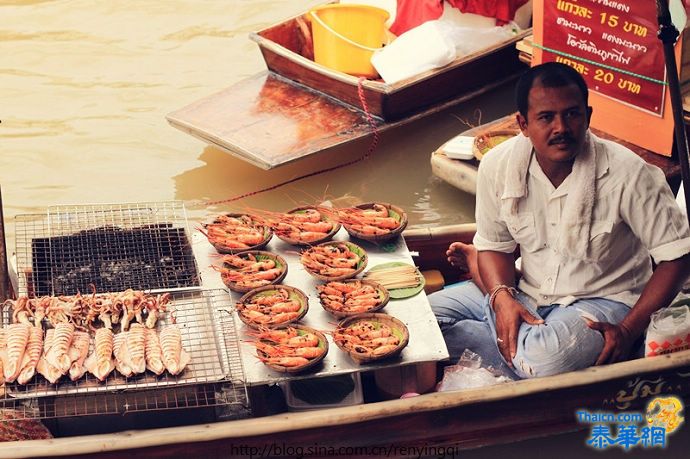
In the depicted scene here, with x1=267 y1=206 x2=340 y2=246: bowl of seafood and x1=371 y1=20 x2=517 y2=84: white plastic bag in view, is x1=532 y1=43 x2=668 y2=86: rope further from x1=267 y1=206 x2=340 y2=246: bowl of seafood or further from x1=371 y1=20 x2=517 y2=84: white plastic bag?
x1=267 y1=206 x2=340 y2=246: bowl of seafood

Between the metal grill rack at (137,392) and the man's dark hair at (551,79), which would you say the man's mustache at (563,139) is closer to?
the man's dark hair at (551,79)

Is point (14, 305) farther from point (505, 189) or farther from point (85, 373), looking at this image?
point (505, 189)

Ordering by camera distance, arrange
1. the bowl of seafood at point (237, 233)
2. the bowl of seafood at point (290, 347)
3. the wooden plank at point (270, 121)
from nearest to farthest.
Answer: the bowl of seafood at point (290, 347)
the bowl of seafood at point (237, 233)
the wooden plank at point (270, 121)

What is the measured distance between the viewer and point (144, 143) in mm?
9070

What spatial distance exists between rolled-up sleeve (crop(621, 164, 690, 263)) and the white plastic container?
54.8 inches

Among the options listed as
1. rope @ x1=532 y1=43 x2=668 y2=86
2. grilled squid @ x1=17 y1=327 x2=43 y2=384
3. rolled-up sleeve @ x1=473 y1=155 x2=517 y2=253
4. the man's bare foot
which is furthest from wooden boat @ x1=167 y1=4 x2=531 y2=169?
grilled squid @ x1=17 y1=327 x2=43 y2=384

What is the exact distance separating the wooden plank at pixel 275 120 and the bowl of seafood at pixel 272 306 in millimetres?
2453

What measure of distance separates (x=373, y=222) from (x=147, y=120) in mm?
4738

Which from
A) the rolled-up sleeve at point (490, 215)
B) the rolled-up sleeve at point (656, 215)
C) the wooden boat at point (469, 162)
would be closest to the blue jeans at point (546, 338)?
the rolled-up sleeve at point (490, 215)

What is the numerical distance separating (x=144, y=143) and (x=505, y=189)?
508 cm

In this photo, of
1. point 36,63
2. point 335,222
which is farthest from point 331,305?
point 36,63

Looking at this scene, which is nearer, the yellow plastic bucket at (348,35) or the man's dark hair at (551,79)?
the man's dark hair at (551,79)

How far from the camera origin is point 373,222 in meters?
5.30

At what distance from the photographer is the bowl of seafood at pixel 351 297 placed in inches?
186
